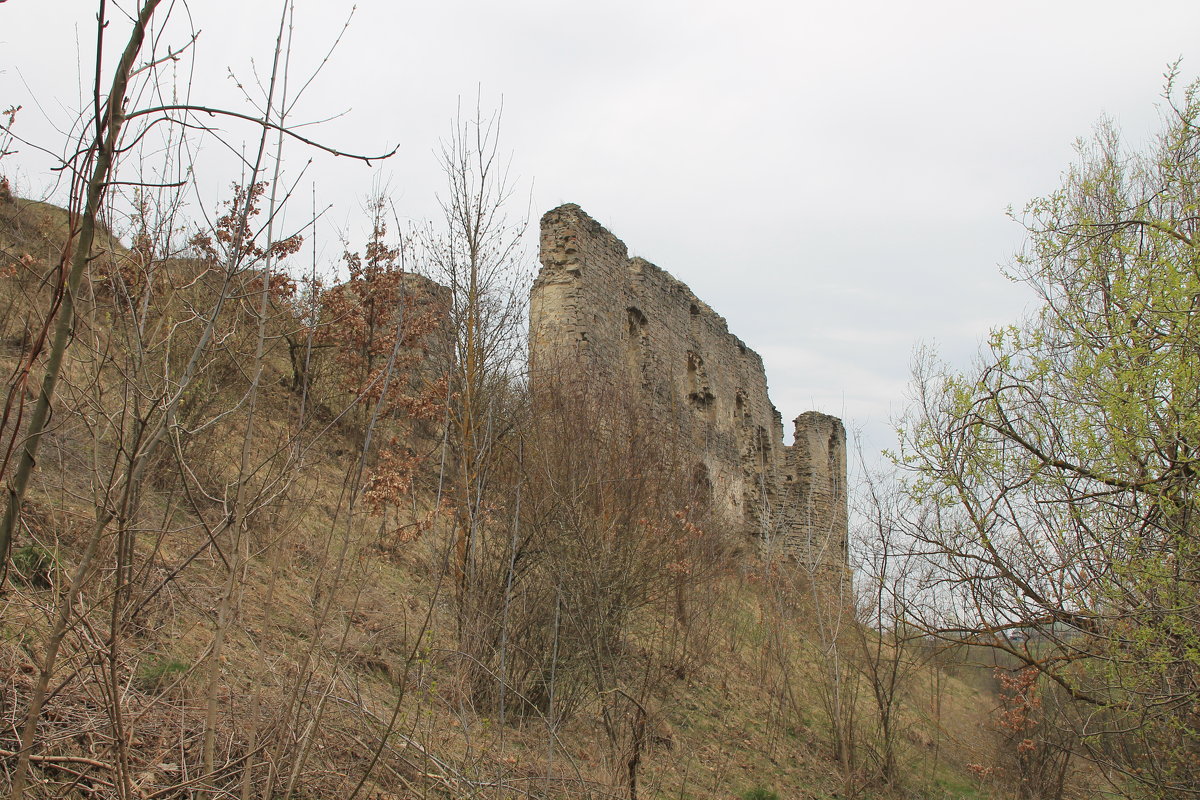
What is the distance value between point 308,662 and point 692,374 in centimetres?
1483

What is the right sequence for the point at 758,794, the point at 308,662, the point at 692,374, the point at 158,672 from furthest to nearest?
the point at 692,374 → the point at 758,794 → the point at 158,672 → the point at 308,662

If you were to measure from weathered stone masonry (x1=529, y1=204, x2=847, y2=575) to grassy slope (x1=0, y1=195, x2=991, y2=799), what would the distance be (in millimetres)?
2072

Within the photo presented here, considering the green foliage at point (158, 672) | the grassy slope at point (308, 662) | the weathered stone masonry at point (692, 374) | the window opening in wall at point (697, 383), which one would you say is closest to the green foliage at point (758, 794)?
the grassy slope at point (308, 662)

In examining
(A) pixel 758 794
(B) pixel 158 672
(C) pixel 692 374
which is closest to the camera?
(B) pixel 158 672

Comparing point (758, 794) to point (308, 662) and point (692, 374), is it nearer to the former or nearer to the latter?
point (308, 662)

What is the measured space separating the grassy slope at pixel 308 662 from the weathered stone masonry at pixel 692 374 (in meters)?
2.07

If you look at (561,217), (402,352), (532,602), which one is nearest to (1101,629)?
(532,602)

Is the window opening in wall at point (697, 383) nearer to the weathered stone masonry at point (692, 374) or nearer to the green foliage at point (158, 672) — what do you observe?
the weathered stone masonry at point (692, 374)

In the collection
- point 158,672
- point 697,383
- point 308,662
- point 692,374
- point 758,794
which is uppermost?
point 692,374

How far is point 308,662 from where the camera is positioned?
2145 mm

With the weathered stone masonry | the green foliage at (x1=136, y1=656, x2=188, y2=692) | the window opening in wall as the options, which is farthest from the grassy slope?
the window opening in wall

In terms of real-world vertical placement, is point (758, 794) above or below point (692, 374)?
below

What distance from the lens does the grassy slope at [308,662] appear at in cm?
273

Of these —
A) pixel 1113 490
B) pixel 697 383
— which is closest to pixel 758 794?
pixel 1113 490
